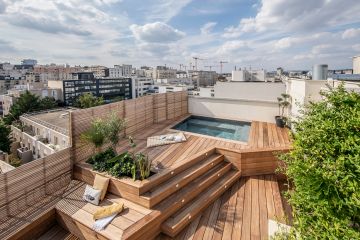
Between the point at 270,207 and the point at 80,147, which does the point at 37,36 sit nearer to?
the point at 80,147

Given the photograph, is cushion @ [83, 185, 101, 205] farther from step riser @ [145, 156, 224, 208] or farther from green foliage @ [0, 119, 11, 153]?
green foliage @ [0, 119, 11, 153]

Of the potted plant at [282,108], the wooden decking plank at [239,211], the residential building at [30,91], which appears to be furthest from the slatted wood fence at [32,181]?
the residential building at [30,91]

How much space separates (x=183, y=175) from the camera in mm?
5023

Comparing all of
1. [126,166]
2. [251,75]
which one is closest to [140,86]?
[251,75]

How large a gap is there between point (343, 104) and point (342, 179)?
906 mm

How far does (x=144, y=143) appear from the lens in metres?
6.91

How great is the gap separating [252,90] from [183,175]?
36.6 feet

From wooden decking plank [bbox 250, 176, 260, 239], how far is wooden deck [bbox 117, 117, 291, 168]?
1.14 m

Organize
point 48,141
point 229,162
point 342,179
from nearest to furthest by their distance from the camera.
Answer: point 342,179
point 229,162
point 48,141

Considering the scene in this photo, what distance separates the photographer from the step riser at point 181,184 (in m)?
4.15

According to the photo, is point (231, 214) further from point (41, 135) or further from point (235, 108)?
point (41, 135)

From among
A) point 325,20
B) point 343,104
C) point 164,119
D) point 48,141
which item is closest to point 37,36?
point 48,141

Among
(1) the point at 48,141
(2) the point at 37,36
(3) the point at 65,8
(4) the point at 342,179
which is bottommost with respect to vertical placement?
(1) the point at 48,141

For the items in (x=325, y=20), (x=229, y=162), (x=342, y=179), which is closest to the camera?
(x=342, y=179)
